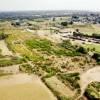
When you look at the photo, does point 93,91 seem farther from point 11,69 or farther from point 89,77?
point 11,69

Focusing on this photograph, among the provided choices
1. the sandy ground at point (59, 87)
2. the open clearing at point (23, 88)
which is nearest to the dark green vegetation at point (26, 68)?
the open clearing at point (23, 88)

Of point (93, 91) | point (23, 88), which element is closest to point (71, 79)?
point (93, 91)

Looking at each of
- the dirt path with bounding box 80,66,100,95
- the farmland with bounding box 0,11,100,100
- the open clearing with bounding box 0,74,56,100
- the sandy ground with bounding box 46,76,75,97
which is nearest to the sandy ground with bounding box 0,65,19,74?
the farmland with bounding box 0,11,100,100

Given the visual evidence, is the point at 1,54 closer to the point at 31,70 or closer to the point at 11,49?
the point at 11,49

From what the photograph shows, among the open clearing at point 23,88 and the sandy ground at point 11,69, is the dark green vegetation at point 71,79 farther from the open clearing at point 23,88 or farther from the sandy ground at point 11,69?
the sandy ground at point 11,69

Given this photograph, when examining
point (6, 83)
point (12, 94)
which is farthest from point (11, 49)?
point (12, 94)

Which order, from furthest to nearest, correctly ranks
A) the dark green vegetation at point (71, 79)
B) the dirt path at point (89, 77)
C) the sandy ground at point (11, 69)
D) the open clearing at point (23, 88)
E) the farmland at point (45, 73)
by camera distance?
the sandy ground at point (11, 69) < the dirt path at point (89, 77) < the dark green vegetation at point (71, 79) < the farmland at point (45, 73) < the open clearing at point (23, 88)
